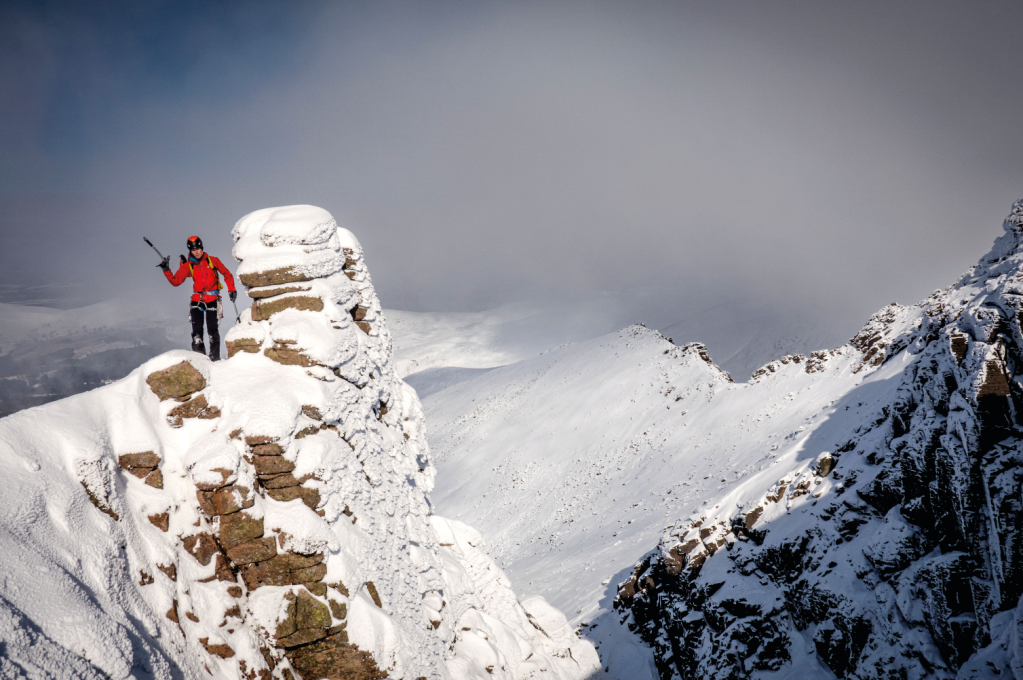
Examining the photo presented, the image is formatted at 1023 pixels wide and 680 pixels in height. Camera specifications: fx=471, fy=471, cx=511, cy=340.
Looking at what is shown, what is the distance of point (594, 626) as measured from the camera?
68.8ft

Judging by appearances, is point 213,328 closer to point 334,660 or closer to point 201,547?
point 201,547

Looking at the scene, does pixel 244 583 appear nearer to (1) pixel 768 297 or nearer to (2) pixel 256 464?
(2) pixel 256 464

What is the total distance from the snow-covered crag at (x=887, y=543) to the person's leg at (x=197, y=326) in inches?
715

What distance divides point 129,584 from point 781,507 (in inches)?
729

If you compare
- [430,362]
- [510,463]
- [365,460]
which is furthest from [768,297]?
[365,460]

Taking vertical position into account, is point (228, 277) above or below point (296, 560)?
above

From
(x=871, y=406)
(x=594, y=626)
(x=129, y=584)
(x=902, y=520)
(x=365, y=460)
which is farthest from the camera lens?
(x=594, y=626)

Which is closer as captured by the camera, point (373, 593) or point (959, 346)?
point (373, 593)

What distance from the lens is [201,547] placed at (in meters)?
8.91

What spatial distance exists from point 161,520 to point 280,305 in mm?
5077

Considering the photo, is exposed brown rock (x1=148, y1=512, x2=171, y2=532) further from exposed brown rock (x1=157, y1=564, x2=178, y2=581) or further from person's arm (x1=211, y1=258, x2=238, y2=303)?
person's arm (x1=211, y1=258, x2=238, y2=303)

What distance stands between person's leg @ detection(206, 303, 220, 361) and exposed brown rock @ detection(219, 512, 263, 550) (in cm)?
522

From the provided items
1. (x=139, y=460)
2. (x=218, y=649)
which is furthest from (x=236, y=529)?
(x=139, y=460)

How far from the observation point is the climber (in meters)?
12.1
